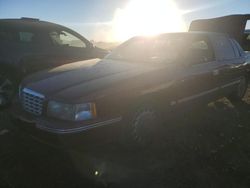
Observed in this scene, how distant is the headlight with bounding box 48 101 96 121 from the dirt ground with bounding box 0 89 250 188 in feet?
1.44

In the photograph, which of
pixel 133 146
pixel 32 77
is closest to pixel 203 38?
pixel 133 146

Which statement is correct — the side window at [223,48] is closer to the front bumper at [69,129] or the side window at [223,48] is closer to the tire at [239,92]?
the tire at [239,92]

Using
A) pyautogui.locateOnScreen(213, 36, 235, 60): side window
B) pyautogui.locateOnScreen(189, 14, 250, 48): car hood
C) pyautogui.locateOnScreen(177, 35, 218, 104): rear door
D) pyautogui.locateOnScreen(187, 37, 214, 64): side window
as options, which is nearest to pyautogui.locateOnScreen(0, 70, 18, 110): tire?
pyautogui.locateOnScreen(177, 35, 218, 104): rear door

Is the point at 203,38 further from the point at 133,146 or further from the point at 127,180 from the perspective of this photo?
the point at 127,180

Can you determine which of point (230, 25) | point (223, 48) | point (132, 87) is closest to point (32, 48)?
point (132, 87)

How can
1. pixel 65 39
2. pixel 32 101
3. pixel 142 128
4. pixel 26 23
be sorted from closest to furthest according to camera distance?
pixel 32 101, pixel 142 128, pixel 26 23, pixel 65 39

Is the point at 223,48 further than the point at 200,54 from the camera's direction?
Yes

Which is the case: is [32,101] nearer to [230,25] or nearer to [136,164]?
[136,164]

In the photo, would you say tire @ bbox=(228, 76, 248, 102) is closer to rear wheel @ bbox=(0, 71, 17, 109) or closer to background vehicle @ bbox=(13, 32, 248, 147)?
background vehicle @ bbox=(13, 32, 248, 147)

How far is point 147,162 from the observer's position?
3801 mm

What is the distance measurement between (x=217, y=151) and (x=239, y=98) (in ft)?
9.98

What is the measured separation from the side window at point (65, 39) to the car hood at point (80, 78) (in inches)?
91.3

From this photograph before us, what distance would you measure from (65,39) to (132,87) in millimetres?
3786

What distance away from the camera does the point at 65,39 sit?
6.99 m
